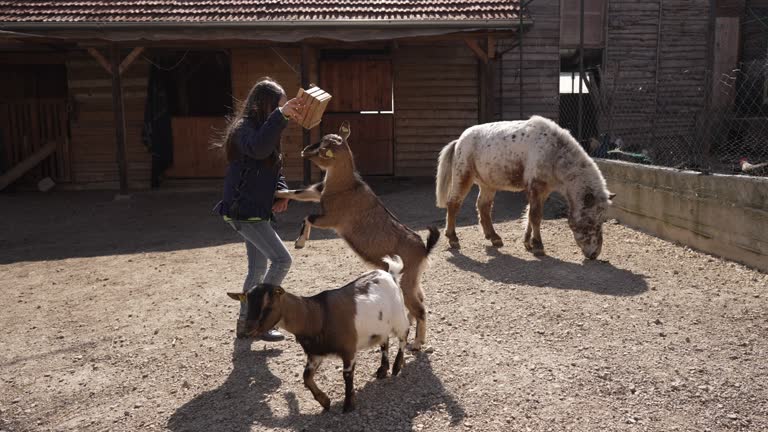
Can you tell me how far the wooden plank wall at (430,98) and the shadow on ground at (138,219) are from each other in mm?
1126

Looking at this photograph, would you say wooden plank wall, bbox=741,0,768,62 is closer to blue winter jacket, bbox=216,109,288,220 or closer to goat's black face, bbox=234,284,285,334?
blue winter jacket, bbox=216,109,288,220

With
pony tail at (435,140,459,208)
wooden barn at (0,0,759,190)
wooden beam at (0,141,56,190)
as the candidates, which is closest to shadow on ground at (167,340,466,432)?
pony tail at (435,140,459,208)

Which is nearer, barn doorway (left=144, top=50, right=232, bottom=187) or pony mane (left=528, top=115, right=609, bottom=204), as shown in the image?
pony mane (left=528, top=115, right=609, bottom=204)

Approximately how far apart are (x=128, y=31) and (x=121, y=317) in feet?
25.6

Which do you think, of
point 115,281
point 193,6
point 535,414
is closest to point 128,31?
point 193,6

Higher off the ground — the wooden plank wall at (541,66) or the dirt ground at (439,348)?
the wooden plank wall at (541,66)

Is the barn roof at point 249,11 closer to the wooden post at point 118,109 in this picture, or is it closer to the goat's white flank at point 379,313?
the wooden post at point 118,109

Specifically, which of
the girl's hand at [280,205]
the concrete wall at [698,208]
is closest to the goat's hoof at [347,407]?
the girl's hand at [280,205]

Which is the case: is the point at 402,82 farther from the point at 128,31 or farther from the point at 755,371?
the point at 755,371

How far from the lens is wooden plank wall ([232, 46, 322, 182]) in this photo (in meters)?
13.6

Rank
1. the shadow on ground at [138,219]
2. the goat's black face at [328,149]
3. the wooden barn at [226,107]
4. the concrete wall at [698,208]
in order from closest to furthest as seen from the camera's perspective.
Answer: the goat's black face at [328,149]
the concrete wall at [698,208]
the shadow on ground at [138,219]
the wooden barn at [226,107]

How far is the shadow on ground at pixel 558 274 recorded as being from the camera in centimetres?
590

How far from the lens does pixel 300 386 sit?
12.8 ft

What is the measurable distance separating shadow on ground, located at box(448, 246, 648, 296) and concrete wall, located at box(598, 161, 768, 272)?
1167 millimetres
